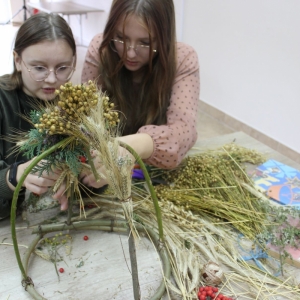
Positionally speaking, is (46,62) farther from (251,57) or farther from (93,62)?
(251,57)

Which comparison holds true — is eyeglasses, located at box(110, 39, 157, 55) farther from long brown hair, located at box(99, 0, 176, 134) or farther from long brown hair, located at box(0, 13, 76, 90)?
long brown hair, located at box(0, 13, 76, 90)

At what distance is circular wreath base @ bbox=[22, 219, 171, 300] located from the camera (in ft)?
2.26

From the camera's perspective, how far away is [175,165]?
3.37ft

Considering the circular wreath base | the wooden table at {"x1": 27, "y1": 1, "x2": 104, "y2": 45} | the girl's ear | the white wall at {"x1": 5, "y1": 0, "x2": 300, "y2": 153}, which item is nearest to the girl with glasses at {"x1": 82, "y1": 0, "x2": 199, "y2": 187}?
the circular wreath base

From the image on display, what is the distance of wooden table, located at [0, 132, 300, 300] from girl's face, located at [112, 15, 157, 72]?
1.88ft

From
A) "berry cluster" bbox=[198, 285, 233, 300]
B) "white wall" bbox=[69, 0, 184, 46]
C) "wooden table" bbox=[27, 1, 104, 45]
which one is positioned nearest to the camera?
"berry cluster" bbox=[198, 285, 233, 300]

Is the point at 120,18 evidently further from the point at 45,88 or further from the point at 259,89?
the point at 259,89

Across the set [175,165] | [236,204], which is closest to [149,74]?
[175,165]

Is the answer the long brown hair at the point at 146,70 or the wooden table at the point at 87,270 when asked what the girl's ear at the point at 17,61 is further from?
the wooden table at the point at 87,270

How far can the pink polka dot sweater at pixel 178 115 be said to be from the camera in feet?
3.22

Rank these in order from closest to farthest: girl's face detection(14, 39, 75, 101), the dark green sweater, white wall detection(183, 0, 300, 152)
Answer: girl's face detection(14, 39, 75, 101) → the dark green sweater → white wall detection(183, 0, 300, 152)

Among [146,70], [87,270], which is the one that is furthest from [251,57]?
[87,270]

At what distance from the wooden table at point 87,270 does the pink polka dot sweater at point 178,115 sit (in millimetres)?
269

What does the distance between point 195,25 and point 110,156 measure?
2253 mm
